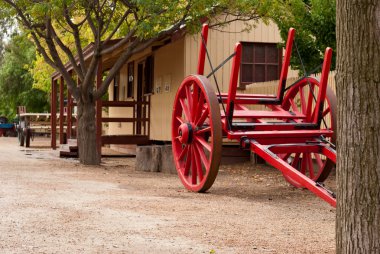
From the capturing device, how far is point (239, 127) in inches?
352

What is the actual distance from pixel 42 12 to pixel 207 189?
5764 mm

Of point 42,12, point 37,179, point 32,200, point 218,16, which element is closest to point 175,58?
point 218,16

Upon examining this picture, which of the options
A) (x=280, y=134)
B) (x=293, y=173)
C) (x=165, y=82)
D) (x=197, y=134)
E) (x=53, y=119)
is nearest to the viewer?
(x=293, y=173)

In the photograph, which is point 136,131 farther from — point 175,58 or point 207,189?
point 207,189

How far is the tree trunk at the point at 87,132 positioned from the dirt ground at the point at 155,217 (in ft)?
11.8

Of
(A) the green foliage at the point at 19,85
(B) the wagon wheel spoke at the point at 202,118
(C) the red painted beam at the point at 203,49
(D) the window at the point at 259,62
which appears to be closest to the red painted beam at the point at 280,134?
(B) the wagon wheel spoke at the point at 202,118

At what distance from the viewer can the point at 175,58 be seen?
16859 mm

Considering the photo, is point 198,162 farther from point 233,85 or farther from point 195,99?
point 233,85

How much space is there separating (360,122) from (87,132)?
11687mm

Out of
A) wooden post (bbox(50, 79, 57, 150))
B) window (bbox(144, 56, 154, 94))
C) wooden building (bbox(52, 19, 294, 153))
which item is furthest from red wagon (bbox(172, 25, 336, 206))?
wooden post (bbox(50, 79, 57, 150))

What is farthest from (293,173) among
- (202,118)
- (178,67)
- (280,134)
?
(178,67)

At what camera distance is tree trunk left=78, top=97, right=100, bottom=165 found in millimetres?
15102

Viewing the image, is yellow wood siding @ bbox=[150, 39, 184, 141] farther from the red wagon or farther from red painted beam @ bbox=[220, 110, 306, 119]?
red painted beam @ bbox=[220, 110, 306, 119]

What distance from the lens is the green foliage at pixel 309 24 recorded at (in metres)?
12.4
